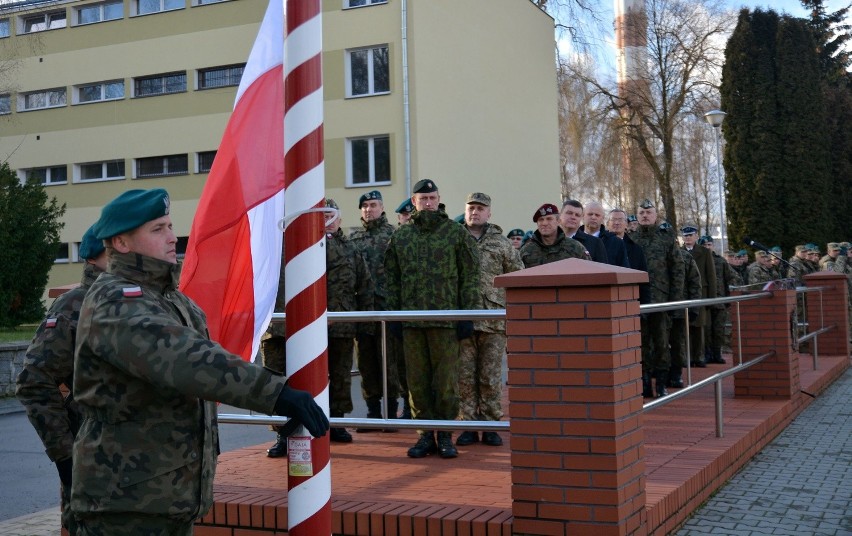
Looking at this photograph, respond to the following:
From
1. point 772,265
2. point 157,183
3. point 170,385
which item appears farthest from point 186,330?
point 157,183

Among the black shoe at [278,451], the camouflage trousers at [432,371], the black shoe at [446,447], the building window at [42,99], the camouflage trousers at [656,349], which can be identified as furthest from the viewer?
the building window at [42,99]

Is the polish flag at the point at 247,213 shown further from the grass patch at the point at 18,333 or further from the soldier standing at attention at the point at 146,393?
the grass patch at the point at 18,333

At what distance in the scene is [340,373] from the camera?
7594 millimetres

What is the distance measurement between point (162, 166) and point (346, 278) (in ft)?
93.0

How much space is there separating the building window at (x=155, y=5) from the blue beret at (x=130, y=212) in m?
32.9

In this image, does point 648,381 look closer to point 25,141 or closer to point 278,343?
point 278,343

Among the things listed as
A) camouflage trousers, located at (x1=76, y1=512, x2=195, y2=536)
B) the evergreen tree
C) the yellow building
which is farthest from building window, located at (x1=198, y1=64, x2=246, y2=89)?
camouflage trousers, located at (x1=76, y1=512, x2=195, y2=536)

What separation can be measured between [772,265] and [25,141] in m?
30.5

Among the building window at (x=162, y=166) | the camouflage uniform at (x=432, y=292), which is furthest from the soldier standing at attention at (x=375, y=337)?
the building window at (x=162, y=166)

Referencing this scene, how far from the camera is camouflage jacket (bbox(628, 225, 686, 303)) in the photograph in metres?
10.9

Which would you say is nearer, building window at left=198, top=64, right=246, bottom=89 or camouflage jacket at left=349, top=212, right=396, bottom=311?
camouflage jacket at left=349, top=212, right=396, bottom=311

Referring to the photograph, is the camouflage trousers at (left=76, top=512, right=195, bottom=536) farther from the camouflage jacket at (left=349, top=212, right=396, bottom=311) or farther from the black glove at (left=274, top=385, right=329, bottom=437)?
the camouflage jacket at (left=349, top=212, right=396, bottom=311)

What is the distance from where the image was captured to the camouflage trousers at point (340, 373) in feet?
24.8

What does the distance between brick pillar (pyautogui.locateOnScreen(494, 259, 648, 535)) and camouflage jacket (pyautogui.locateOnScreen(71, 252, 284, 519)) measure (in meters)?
1.79
